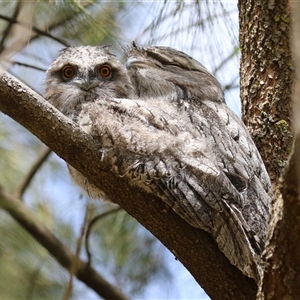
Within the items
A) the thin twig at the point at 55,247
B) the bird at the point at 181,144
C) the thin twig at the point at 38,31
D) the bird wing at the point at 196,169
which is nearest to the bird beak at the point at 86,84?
the bird at the point at 181,144

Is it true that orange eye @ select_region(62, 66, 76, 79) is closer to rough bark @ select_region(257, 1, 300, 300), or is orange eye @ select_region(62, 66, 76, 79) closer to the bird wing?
the bird wing

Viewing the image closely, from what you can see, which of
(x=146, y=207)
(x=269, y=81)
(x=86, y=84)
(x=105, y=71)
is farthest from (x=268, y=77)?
(x=146, y=207)

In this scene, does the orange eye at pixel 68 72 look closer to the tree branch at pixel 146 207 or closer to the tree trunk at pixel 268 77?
the tree branch at pixel 146 207

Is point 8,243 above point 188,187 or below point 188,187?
above

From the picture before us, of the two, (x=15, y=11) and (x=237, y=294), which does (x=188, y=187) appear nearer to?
(x=237, y=294)

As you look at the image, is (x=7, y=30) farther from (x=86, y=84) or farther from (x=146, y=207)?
(x=146, y=207)

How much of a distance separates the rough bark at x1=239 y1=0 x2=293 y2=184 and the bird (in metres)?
0.31

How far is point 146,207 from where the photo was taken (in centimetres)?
248

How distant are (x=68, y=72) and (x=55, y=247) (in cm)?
115

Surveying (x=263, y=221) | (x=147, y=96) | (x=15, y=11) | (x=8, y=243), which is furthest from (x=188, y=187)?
(x=8, y=243)

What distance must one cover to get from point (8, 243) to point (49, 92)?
64.4 inches

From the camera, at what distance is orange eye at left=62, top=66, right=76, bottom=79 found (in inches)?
124

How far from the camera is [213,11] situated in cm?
380

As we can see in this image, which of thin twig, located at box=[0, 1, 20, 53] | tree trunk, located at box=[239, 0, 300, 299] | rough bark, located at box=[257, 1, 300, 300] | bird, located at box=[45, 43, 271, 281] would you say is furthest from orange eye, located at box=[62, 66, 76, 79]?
rough bark, located at box=[257, 1, 300, 300]
